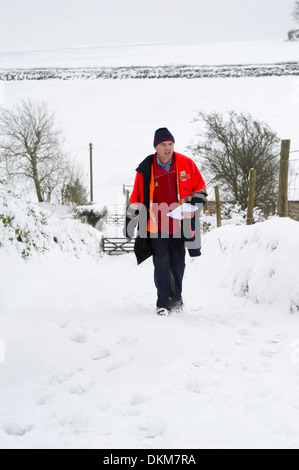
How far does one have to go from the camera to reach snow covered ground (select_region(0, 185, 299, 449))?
162cm

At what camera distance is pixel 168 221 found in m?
3.68

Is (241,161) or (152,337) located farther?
(241,161)

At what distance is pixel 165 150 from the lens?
3.50 meters

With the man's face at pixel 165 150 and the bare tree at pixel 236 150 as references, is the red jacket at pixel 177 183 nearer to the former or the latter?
the man's face at pixel 165 150

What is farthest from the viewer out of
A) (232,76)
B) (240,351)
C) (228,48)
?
(228,48)

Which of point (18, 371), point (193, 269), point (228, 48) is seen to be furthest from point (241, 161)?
point (18, 371)

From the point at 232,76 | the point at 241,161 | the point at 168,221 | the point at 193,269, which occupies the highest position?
the point at 232,76

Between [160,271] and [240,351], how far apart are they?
4.27 ft

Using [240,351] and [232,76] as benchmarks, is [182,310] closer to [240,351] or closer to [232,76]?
[240,351]

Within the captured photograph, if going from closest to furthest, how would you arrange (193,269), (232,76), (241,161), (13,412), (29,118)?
(13,412) → (193,269) → (232,76) → (241,161) → (29,118)

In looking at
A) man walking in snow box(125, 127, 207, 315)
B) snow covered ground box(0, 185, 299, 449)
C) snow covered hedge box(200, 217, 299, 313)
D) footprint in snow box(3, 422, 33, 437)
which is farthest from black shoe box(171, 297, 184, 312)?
footprint in snow box(3, 422, 33, 437)

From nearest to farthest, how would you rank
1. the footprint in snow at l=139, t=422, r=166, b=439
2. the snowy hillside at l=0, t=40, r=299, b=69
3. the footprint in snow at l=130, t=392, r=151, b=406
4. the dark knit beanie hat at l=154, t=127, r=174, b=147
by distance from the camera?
the footprint in snow at l=139, t=422, r=166, b=439
the footprint in snow at l=130, t=392, r=151, b=406
the dark knit beanie hat at l=154, t=127, r=174, b=147
the snowy hillside at l=0, t=40, r=299, b=69

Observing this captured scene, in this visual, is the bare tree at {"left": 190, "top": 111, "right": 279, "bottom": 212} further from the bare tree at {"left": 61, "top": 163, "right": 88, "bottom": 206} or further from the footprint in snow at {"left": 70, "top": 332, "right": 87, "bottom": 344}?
the footprint in snow at {"left": 70, "top": 332, "right": 87, "bottom": 344}

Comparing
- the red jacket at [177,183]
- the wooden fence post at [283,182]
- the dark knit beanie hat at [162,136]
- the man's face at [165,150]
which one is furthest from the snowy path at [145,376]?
the wooden fence post at [283,182]
